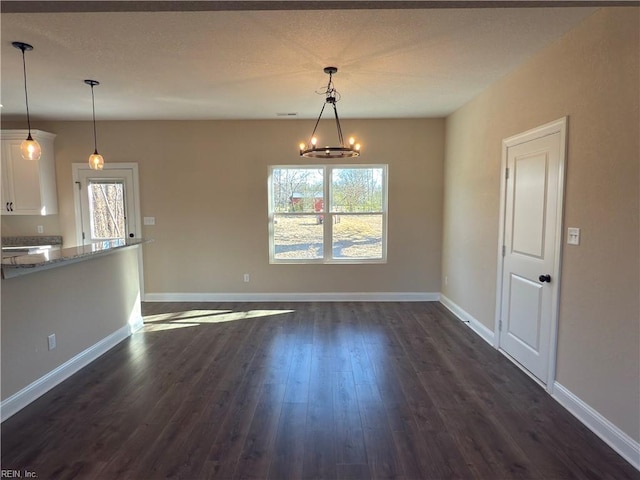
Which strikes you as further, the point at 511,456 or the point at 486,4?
the point at 511,456

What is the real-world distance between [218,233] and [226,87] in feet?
7.56

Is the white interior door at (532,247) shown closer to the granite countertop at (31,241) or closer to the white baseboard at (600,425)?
the white baseboard at (600,425)

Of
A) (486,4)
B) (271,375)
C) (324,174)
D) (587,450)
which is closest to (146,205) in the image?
(324,174)

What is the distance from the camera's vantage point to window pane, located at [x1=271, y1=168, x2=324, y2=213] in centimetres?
527

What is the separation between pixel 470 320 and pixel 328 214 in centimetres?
246

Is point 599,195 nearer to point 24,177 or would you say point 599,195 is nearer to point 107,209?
point 107,209

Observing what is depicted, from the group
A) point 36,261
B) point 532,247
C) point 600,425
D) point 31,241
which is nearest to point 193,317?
point 36,261

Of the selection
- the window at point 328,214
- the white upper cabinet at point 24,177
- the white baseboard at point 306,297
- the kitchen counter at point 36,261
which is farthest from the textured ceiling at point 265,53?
the white baseboard at point 306,297

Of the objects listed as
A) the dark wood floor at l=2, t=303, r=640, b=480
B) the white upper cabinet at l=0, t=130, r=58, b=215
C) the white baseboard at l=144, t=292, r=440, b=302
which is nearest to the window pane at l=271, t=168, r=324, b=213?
the white baseboard at l=144, t=292, r=440, b=302

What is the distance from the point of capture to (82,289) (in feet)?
10.5

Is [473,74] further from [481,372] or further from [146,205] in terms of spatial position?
[146,205]

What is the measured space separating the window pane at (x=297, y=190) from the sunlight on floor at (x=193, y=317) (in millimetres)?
1604

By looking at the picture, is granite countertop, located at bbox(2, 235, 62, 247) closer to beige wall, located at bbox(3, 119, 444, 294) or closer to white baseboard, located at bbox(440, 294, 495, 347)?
beige wall, located at bbox(3, 119, 444, 294)

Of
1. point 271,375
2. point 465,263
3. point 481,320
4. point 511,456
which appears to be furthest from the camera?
point 465,263
